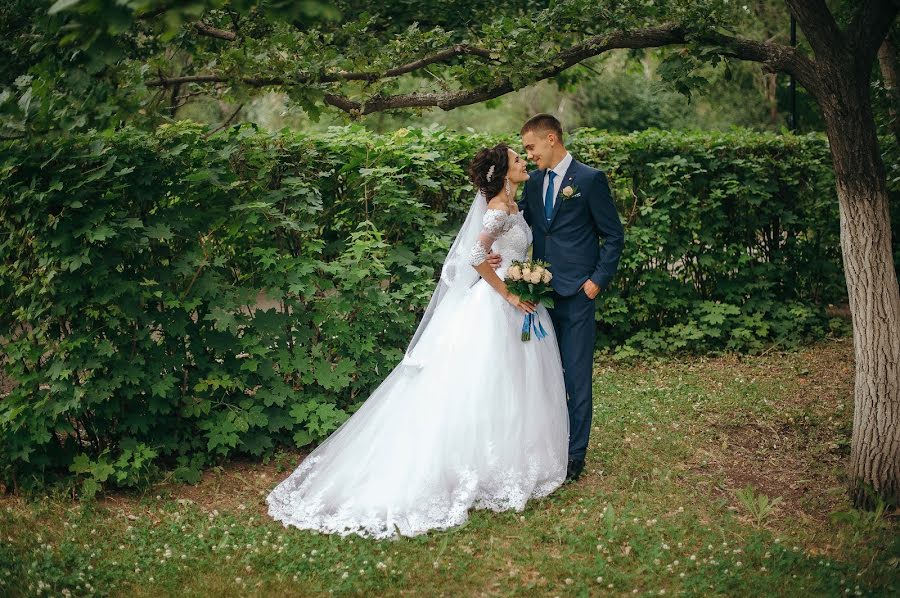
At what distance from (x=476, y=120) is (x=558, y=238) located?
19.3m

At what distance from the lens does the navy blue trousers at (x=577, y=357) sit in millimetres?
5512

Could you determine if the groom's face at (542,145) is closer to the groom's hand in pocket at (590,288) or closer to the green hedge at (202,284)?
the groom's hand in pocket at (590,288)

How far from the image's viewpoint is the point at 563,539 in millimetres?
4754

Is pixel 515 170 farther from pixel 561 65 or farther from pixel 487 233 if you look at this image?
pixel 561 65

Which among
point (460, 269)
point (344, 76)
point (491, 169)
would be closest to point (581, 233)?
point (491, 169)

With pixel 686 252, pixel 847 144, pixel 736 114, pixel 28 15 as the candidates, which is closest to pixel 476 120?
pixel 736 114

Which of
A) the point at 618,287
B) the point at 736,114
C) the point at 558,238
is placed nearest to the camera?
the point at 558,238

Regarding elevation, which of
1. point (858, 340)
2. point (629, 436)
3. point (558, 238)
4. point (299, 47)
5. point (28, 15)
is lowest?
point (629, 436)

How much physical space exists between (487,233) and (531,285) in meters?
0.42

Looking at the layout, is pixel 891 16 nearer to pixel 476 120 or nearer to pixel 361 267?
pixel 361 267

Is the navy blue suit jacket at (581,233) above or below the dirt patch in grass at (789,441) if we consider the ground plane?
above

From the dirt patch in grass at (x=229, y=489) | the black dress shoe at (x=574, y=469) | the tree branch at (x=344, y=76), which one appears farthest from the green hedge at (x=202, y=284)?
the black dress shoe at (x=574, y=469)

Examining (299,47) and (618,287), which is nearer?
(299,47)

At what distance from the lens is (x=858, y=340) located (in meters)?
5.28
